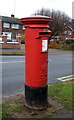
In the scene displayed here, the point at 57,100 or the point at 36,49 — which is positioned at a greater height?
the point at 36,49

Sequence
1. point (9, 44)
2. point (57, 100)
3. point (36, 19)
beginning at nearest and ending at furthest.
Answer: point (36, 19) → point (57, 100) → point (9, 44)

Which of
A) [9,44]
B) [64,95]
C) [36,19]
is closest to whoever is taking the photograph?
[36,19]

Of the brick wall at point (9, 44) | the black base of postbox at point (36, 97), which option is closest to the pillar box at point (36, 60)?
the black base of postbox at point (36, 97)

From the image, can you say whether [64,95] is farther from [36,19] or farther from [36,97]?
[36,19]

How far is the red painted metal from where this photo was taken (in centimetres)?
378

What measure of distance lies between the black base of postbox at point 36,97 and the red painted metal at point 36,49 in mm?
101

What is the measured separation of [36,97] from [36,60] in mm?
756

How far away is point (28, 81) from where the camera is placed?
3938 millimetres

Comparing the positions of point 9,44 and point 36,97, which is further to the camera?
point 9,44

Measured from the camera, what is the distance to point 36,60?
3811 millimetres

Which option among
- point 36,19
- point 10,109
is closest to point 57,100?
point 10,109

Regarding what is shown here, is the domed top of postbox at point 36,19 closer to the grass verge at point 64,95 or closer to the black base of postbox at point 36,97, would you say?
the black base of postbox at point 36,97

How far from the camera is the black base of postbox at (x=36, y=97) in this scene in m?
3.84

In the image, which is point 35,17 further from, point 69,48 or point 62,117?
point 69,48
